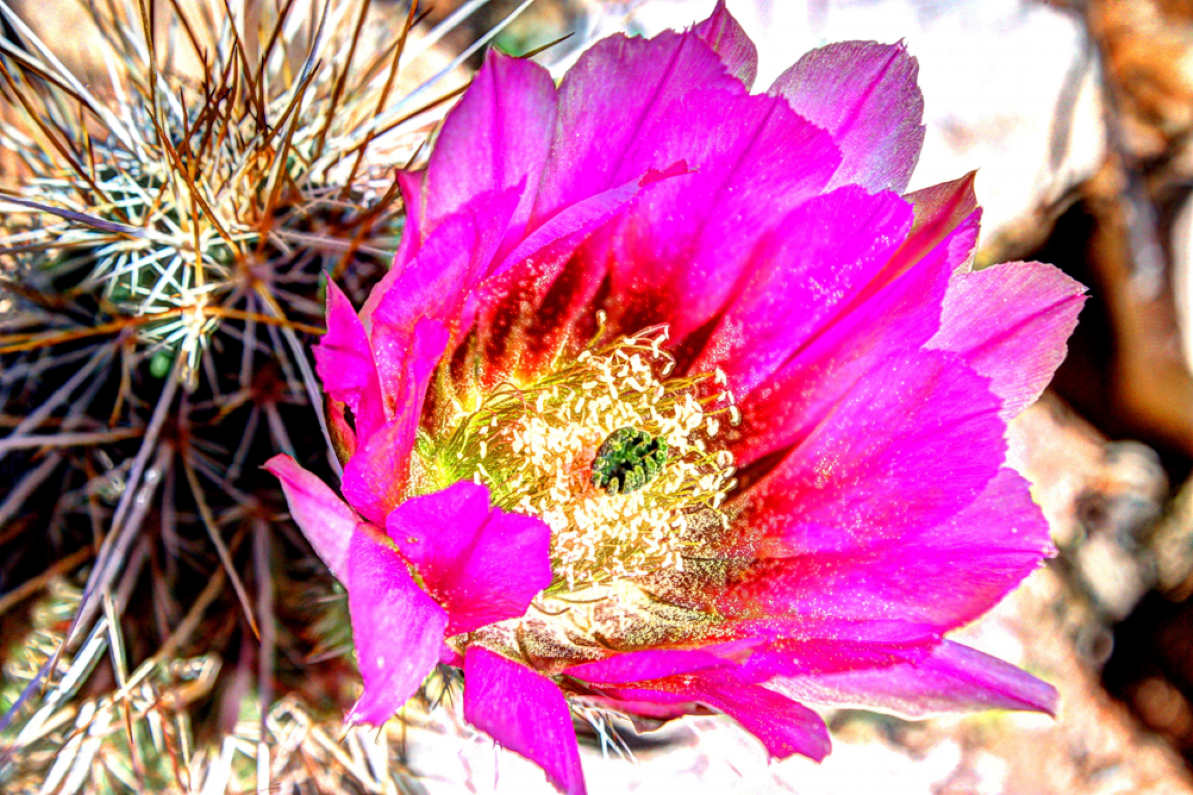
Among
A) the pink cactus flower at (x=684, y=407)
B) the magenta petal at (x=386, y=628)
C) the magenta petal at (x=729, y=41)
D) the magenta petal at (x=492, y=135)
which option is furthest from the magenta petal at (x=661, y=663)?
the magenta petal at (x=729, y=41)

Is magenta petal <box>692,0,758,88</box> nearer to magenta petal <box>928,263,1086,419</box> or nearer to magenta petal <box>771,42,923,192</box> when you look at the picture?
magenta petal <box>771,42,923,192</box>

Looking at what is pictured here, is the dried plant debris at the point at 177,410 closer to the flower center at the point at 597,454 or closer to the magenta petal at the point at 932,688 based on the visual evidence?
the flower center at the point at 597,454

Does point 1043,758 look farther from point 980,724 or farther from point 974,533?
point 974,533

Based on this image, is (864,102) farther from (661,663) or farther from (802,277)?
(661,663)

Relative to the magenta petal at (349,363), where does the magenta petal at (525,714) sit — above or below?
below

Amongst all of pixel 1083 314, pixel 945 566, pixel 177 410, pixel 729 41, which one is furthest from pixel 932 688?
pixel 1083 314

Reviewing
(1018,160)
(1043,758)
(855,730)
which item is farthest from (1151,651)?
(1018,160)

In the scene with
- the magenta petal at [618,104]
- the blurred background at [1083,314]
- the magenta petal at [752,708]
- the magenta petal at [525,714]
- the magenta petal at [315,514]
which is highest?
the magenta petal at [618,104]
